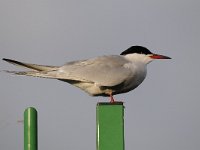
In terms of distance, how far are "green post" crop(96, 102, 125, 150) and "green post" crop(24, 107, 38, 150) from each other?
671 mm

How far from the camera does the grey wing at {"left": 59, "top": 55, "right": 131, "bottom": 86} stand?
29.6ft

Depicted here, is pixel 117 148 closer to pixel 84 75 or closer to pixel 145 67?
pixel 84 75

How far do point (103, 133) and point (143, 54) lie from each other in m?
5.05

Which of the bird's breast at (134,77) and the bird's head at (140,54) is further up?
the bird's head at (140,54)

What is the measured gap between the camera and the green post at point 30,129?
5348 millimetres

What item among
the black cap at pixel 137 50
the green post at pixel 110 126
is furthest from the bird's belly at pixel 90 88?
the green post at pixel 110 126

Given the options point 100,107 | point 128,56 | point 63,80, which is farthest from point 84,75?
point 100,107

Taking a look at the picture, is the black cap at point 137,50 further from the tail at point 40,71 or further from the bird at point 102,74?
the tail at point 40,71

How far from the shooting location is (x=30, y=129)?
539cm

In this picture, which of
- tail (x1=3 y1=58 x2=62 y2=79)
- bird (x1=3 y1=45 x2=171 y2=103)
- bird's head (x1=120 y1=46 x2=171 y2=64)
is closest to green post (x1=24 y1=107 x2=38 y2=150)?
tail (x1=3 y1=58 x2=62 y2=79)

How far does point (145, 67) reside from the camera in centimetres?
966

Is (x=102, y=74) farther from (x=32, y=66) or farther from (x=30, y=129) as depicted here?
(x=30, y=129)

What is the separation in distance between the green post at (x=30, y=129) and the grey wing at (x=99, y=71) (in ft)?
11.4

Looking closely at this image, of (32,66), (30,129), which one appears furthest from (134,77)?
(30,129)
